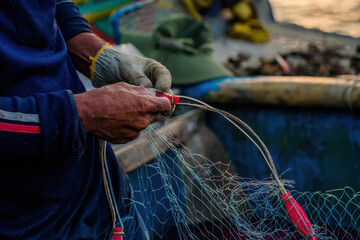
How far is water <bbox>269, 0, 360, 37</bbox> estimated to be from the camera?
264 inches

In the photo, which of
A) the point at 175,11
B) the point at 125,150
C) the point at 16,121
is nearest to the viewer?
the point at 16,121

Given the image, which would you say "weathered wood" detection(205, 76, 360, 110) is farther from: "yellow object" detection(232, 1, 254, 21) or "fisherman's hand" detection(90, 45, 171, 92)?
"yellow object" detection(232, 1, 254, 21)

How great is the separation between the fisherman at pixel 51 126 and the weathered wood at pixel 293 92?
4.91 ft

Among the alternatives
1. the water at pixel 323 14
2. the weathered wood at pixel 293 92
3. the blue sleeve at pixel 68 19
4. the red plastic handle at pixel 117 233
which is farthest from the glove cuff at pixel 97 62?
the water at pixel 323 14

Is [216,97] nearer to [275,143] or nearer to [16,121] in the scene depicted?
[275,143]

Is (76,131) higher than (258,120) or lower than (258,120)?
higher

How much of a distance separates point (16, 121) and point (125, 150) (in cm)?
129

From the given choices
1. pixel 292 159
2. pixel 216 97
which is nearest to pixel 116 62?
pixel 216 97

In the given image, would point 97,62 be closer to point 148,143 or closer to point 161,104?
point 161,104

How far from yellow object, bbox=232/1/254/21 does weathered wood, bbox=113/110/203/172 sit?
4071 millimetres

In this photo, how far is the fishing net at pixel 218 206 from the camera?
1454 mm

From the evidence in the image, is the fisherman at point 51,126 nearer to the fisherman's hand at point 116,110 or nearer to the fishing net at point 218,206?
the fisherman's hand at point 116,110

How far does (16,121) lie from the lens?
3.09 ft

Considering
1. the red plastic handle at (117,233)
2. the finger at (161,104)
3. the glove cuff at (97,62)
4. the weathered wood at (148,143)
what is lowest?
the weathered wood at (148,143)
